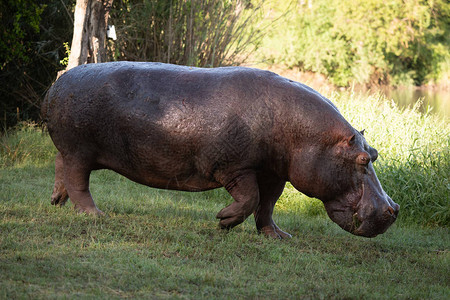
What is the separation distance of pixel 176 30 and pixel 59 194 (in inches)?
268

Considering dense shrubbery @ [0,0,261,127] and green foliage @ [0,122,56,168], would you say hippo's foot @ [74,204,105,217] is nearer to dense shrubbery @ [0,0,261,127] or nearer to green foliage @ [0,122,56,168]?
green foliage @ [0,122,56,168]

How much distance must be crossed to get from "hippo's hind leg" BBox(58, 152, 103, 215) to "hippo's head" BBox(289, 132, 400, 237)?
2111 millimetres

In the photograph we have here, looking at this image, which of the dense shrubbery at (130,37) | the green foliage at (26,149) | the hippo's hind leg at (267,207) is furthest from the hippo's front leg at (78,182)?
the dense shrubbery at (130,37)

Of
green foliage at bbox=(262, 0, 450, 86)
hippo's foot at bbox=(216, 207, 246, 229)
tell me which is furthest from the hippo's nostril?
green foliage at bbox=(262, 0, 450, 86)

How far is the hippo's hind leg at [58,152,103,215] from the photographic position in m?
6.21

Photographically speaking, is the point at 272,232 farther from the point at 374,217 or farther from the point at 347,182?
the point at 374,217

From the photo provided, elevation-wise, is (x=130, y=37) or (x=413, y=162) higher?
(x=130, y=37)

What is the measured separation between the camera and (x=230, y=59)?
44.5ft

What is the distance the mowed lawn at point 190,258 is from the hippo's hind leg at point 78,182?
0.22 meters

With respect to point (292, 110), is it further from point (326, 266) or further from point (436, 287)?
point (436, 287)

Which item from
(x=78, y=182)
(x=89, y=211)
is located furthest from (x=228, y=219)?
(x=78, y=182)

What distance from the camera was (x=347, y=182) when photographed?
550 cm

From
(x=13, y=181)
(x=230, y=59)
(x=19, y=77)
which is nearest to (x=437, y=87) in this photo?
(x=230, y=59)

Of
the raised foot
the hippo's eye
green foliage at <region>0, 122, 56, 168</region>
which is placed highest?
the hippo's eye
